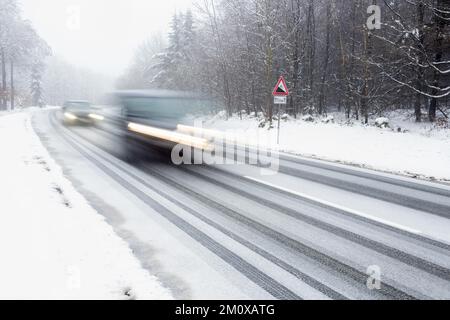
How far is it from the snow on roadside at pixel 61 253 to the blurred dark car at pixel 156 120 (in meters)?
3.70

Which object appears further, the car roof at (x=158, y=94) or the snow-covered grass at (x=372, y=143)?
the snow-covered grass at (x=372, y=143)

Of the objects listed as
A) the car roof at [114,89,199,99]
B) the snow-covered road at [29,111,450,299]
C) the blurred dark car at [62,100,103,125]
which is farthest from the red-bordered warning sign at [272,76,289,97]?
the blurred dark car at [62,100,103,125]

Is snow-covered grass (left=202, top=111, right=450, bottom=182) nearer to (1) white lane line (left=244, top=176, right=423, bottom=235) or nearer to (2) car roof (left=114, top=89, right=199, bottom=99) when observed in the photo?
(1) white lane line (left=244, top=176, right=423, bottom=235)

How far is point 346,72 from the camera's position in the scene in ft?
87.1

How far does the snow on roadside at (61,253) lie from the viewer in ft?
11.2

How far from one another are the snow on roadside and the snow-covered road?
27cm

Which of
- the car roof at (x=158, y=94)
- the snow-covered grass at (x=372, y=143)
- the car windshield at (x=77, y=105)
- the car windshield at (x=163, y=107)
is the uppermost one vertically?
the car windshield at (x=77, y=105)

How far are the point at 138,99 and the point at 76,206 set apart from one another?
6025mm

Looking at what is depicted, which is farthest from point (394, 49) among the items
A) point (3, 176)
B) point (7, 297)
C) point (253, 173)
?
point (7, 297)

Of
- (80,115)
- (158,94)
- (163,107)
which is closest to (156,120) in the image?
(163,107)

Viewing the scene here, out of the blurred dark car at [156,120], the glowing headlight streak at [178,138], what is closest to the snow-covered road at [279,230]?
the glowing headlight streak at [178,138]

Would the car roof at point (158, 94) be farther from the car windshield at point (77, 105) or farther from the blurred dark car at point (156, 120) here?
the car windshield at point (77, 105)

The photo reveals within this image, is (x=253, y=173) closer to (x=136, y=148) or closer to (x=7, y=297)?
(x=136, y=148)

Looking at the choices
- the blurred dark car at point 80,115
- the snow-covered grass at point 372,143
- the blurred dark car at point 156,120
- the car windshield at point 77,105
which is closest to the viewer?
the blurred dark car at point 156,120
